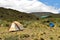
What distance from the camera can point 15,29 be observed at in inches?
822

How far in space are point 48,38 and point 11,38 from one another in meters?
2.82

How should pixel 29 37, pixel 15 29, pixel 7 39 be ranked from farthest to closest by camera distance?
pixel 15 29, pixel 29 37, pixel 7 39

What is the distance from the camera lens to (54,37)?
57.6 ft

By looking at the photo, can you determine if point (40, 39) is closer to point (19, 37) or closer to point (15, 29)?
point (19, 37)

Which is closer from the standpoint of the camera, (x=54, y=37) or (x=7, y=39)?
(x=7, y=39)

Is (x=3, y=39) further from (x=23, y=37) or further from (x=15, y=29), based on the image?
(x=15, y=29)

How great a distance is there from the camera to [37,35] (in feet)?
59.6

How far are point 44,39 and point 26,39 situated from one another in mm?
Answer: 1316

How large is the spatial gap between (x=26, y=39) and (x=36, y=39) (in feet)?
2.41

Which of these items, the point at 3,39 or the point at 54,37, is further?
the point at 54,37

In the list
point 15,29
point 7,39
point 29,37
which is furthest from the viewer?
point 15,29

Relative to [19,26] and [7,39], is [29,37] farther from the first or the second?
[19,26]

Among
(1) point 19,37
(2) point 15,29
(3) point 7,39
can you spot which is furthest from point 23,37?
(2) point 15,29

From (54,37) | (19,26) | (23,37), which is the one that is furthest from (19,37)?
(19,26)
